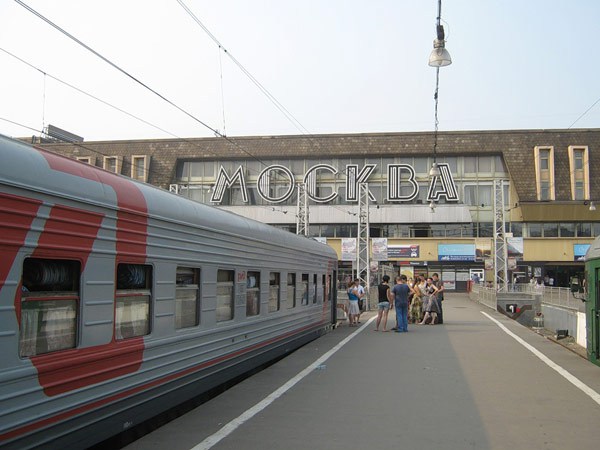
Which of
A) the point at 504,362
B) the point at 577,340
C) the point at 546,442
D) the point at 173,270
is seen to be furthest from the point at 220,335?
the point at 577,340

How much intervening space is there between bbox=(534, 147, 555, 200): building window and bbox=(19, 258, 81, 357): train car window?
187 feet

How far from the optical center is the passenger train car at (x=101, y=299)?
15.0ft

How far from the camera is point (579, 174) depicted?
188 feet

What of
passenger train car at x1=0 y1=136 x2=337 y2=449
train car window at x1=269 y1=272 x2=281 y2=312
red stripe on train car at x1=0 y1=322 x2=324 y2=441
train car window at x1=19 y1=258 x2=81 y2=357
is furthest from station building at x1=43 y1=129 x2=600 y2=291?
train car window at x1=19 y1=258 x2=81 y2=357

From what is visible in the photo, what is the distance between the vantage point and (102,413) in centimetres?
566

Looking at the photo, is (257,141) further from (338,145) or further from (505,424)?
(505,424)

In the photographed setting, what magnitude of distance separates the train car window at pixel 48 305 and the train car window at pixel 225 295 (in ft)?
11.7

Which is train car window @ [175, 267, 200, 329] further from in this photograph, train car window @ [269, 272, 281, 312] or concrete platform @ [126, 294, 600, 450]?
train car window @ [269, 272, 281, 312]

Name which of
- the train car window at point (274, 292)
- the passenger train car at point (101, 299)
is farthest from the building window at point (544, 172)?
the passenger train car at point (101, 299)

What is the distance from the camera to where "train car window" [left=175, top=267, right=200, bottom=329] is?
742 centimetres

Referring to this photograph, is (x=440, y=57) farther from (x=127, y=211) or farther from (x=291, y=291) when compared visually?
(x=127, y=211)

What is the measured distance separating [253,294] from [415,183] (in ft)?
166

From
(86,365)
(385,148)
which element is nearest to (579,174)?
(385,148)

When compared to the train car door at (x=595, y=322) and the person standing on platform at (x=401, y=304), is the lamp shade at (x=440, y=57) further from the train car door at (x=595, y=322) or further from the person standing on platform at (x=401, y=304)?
the person standing on platform at (x=401, y=304)
